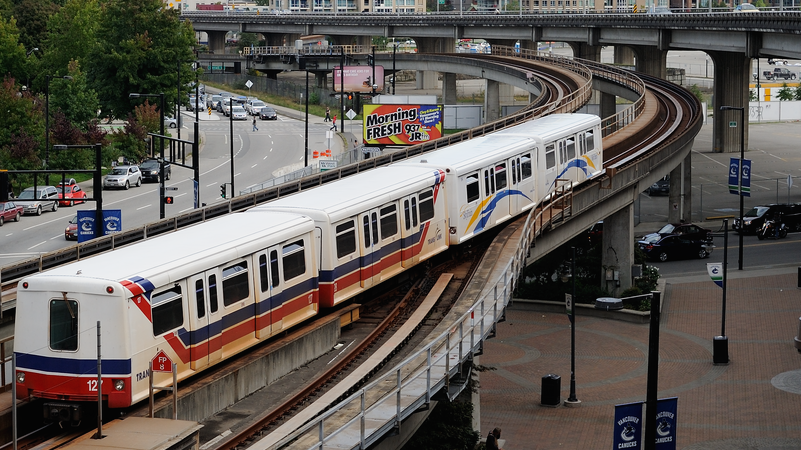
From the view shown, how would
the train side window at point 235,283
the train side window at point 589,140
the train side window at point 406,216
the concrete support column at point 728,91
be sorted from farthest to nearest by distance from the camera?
the concrete support column at point 728,91 < the train side window at point 589,140 < the train side window at point 406,216 < the train side window at point 235,283

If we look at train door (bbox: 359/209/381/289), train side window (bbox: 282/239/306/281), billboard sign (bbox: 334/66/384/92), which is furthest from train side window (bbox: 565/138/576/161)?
billboard sign (bbox: 334/66/384/92)

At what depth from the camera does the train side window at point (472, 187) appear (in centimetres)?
3075

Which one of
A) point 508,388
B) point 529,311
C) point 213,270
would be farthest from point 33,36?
point 213,270

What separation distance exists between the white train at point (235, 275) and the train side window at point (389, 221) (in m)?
0.04

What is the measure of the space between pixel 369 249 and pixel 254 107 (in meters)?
84.6

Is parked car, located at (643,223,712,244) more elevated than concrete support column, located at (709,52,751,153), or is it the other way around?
concrete support column, located at (709,52,751,153)

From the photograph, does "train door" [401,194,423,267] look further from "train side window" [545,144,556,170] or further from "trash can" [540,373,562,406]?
"train side window" [545,144,556,170]

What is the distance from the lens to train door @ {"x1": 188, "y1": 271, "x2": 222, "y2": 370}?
1994 cm

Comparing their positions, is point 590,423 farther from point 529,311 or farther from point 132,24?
point 132,24

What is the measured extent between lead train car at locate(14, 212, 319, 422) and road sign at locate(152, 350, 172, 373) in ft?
0.40

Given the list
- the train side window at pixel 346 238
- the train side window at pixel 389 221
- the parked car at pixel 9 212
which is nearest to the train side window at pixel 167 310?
the train side window at pixel 346 238

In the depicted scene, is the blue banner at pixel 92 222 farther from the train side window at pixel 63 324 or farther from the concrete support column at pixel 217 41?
the concrete support column at pixel 217 41

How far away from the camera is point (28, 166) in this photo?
68125 mm

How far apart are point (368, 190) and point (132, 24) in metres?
66.8
